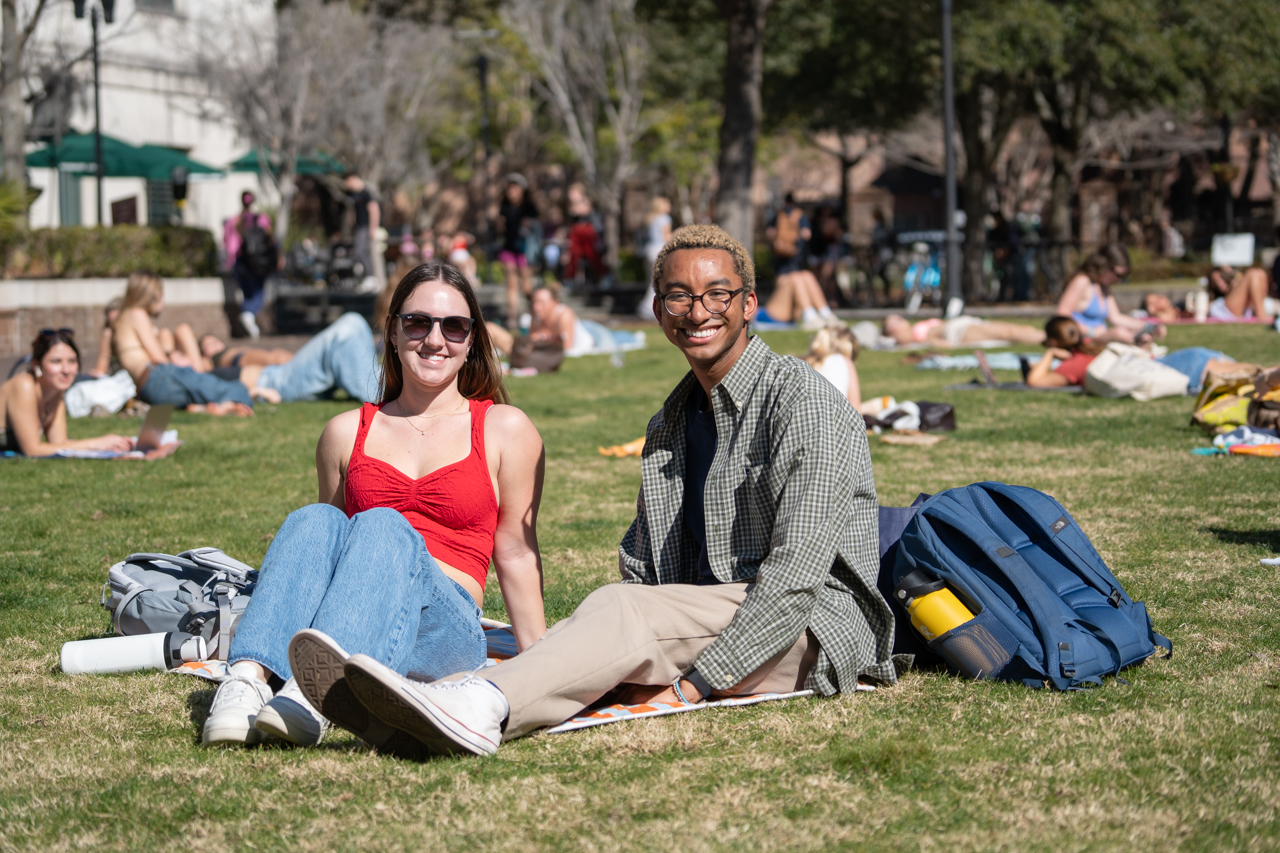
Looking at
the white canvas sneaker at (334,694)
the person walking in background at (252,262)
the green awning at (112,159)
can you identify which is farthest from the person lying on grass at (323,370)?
the green awning at (112,159)

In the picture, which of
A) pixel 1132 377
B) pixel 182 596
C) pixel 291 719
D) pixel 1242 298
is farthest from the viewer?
pixel 1242 298

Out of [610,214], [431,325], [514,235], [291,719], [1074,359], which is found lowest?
[291,719]

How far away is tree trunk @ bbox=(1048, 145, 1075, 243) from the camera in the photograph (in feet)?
86.6

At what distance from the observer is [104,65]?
3041cm

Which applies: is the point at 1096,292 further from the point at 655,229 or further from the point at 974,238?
the point at 974,238

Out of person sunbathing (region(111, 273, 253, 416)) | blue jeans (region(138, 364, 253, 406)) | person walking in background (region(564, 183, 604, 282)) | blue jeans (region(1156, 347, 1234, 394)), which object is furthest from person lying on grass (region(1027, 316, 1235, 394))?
person walking in background (region(564, 183, 604, 282))

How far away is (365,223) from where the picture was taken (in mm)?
26734

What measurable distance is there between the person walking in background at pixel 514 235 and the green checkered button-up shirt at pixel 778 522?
16319 mm

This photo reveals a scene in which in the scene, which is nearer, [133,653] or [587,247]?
[133,653]

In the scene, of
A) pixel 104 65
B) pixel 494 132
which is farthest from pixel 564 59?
pixel 104 65

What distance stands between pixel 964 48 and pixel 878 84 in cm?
400

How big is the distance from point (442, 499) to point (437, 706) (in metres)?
0.90

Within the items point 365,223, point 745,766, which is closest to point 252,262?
point 365,223

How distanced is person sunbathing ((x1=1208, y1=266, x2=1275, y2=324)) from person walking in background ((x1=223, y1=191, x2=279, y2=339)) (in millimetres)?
14465
